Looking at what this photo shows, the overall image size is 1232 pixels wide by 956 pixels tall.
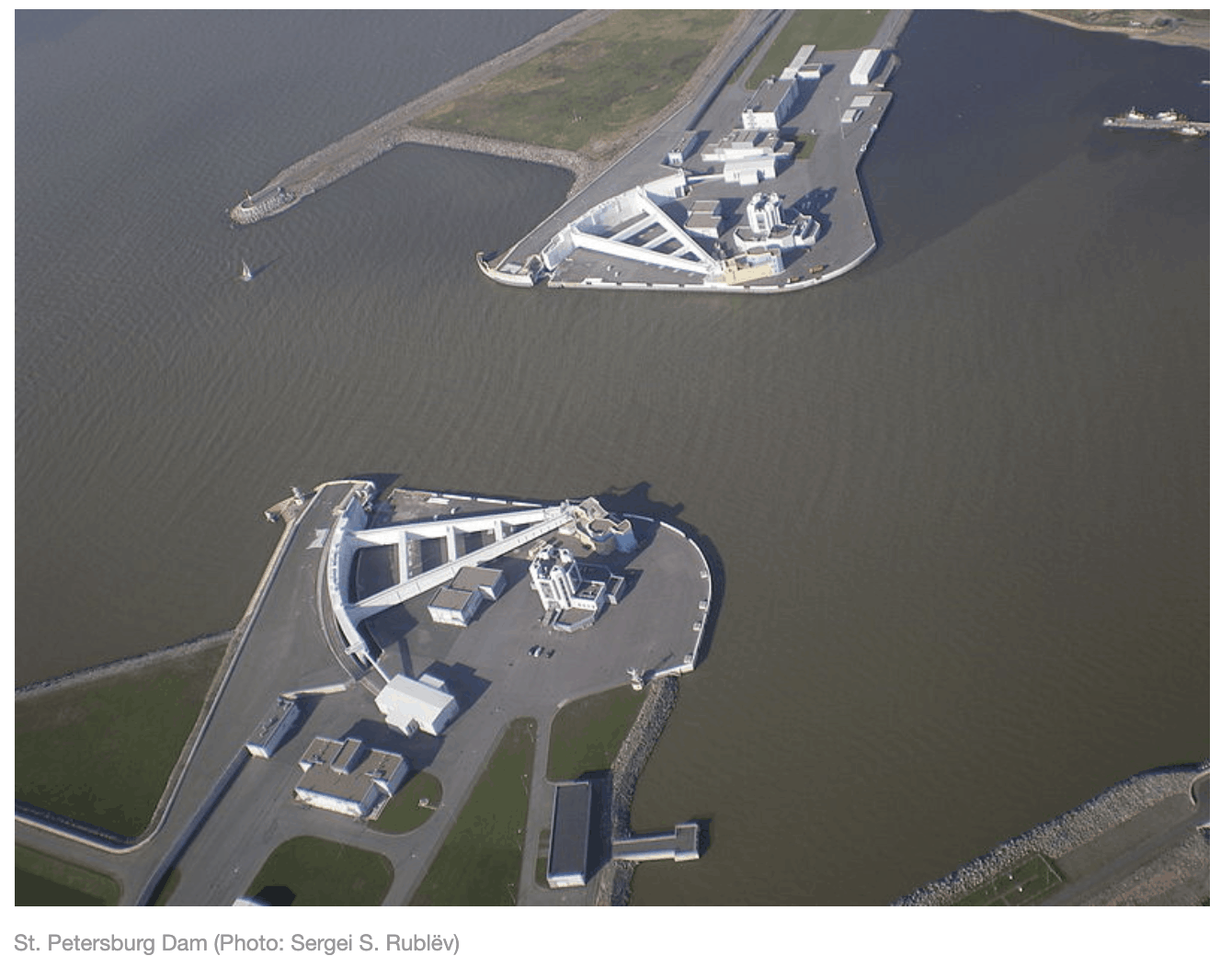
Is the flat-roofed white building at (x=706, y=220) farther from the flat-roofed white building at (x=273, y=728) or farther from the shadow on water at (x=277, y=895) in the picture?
the shadow on water at (x=277, y=895)

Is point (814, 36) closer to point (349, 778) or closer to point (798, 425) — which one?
point (798, 425)

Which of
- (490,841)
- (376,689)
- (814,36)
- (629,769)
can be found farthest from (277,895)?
(814,36)

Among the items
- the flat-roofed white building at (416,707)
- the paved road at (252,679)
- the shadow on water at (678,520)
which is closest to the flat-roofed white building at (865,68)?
the shadow on water at (678,520)

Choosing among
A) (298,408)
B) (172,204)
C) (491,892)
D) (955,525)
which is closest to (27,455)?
(298,408)

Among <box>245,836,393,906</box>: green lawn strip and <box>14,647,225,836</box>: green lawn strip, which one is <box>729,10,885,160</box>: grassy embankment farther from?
<box>245,836,393,906</box>: green lawn strip

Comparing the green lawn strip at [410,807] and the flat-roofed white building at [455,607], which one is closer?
the green lawn strip at [410,807]
